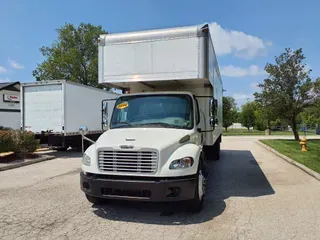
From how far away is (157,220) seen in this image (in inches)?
196

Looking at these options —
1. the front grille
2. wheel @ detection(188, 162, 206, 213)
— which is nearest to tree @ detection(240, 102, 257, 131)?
wheel @ detection(188, 162, 206, 213)

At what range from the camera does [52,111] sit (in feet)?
45.6

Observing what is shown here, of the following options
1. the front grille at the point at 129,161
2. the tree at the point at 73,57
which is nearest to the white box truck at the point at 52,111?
the front grille at the point at 129,161

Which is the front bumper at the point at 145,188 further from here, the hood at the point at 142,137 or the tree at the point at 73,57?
the tree at the point at 73,57

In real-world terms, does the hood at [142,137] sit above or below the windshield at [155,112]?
below

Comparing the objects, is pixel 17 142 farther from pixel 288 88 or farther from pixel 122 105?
pixel 288 88

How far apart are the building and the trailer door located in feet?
32.7

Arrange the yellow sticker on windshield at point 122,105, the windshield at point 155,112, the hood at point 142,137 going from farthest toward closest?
the yellow sticker on windshield at point 122,105 → the windshield at point 155,112 → the hood at point 142,137

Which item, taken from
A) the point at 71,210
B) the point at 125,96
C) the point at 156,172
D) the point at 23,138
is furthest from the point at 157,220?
the point at 23,138

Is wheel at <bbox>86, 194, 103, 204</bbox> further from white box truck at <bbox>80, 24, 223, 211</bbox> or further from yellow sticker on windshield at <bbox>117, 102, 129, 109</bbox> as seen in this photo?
yellow sticker on windshield at <bbox>117, 102, 129, 109</bbox>

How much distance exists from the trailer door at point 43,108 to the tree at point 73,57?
22.7m

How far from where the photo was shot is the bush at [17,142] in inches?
464

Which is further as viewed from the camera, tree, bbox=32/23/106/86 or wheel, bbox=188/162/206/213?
tree, bbox=32/23/106/86

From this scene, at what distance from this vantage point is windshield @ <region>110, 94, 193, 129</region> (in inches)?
233
